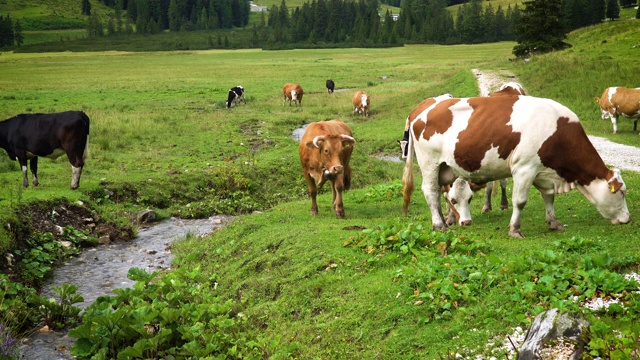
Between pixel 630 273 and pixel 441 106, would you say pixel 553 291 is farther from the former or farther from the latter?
pixel 441 106

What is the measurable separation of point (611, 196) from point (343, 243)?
449cm

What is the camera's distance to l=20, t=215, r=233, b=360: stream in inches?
363

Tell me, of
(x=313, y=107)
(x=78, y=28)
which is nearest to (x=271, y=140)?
(x=313, y=107)

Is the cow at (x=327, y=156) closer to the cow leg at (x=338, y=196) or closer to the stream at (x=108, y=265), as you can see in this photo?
the cow leg at (x=338, y=196)

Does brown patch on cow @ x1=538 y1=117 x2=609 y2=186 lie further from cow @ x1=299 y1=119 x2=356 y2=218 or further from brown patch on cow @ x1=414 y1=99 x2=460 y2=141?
cow @ x1=299 y1=119 x2=356 y2=218

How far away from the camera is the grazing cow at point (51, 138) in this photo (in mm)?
16703

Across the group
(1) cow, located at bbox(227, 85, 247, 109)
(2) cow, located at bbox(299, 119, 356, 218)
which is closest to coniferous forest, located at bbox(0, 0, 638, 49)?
(1) cow, located at bbox(227, 85, 247, 109)

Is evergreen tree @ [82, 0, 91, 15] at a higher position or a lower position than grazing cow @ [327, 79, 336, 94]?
higher

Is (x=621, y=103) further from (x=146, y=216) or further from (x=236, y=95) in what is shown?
(x=236, y=95)

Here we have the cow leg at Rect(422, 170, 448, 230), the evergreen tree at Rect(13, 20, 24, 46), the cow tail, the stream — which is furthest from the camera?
the evergreen tree at Rect(13, 20, 24, 46)

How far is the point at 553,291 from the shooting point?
22.5 ft

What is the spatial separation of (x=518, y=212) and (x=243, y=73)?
60.2 meters

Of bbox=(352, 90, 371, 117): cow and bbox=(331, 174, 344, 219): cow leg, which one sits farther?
bbox=(352, 90, 371, 117): cow

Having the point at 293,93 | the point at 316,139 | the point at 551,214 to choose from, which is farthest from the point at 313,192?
the point at 293,93
